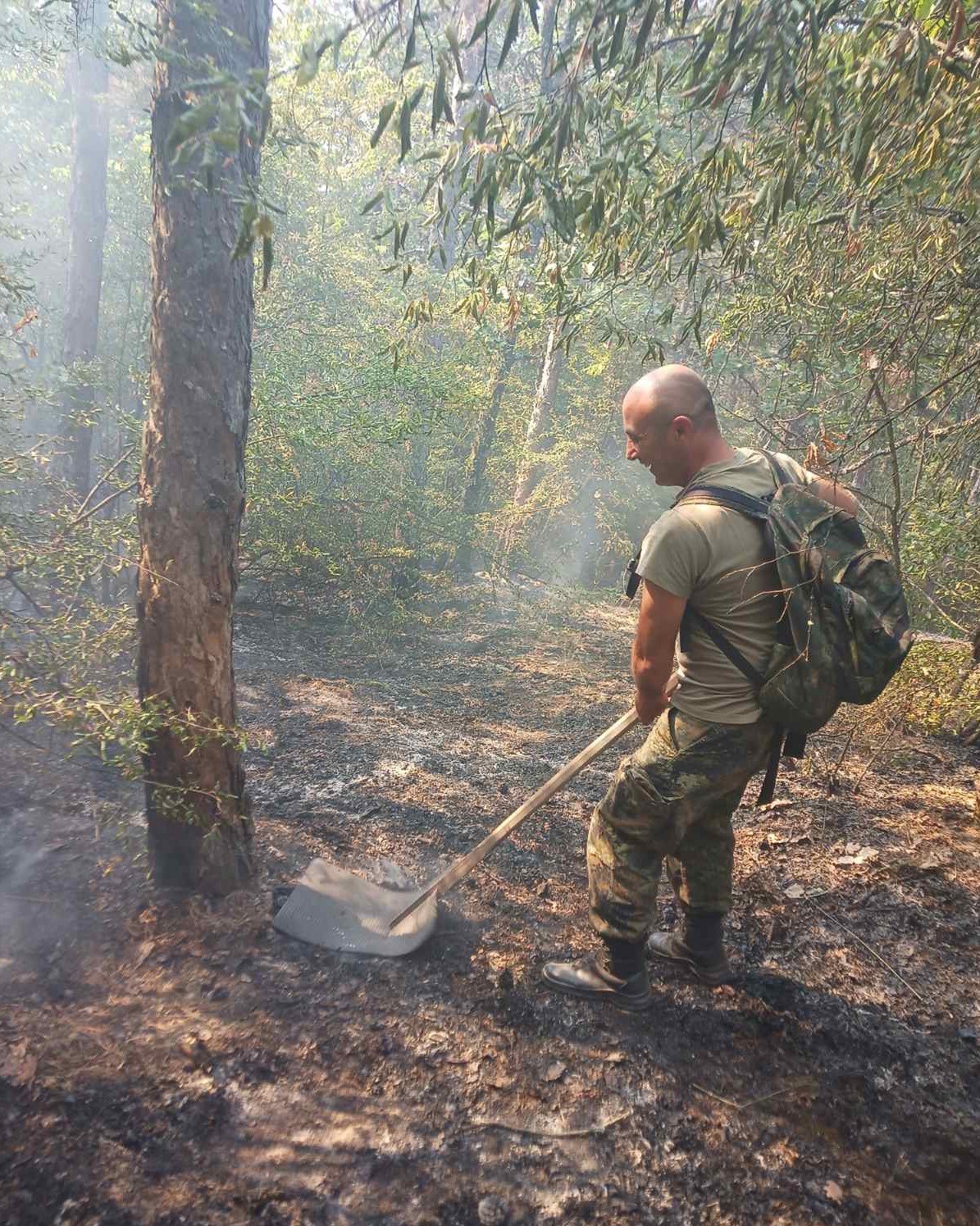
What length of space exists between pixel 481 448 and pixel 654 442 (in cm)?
760

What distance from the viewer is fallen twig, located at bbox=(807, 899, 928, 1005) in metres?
2.54

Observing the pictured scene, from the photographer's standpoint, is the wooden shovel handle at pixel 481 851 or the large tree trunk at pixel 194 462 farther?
the wooden shovel handle at pixel 481 851

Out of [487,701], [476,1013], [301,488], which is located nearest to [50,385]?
[301,488]

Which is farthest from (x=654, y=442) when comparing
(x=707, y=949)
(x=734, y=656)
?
(x=707, y=949)

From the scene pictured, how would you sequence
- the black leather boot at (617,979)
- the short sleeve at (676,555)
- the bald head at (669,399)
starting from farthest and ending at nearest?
1. the black leather boot at (617,979)
2. the bald head at (669,399)
3. the short sleeve at (676,555)

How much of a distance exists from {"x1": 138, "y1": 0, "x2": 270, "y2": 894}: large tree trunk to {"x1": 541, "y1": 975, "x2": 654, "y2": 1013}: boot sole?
5.11ft

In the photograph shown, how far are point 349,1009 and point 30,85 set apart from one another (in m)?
19.4

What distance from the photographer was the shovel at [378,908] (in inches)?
107

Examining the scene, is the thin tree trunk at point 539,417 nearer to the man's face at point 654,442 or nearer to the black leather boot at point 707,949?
the man's face at point 654,442

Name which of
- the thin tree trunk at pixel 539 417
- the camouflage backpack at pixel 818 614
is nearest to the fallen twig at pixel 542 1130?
the camouflage backpack at pixel 818 614

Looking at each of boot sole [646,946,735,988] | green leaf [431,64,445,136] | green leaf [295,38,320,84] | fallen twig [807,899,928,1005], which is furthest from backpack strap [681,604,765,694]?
green leaf [295,38,320,84]

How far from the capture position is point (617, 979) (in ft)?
Answer: 8.17

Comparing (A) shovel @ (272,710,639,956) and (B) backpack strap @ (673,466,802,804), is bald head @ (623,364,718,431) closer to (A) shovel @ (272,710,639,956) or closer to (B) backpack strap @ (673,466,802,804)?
(B) backpack strap @ (673,466,802,804)

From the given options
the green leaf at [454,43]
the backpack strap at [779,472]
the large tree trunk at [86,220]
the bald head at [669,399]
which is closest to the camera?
the green leaf at [454,43]
